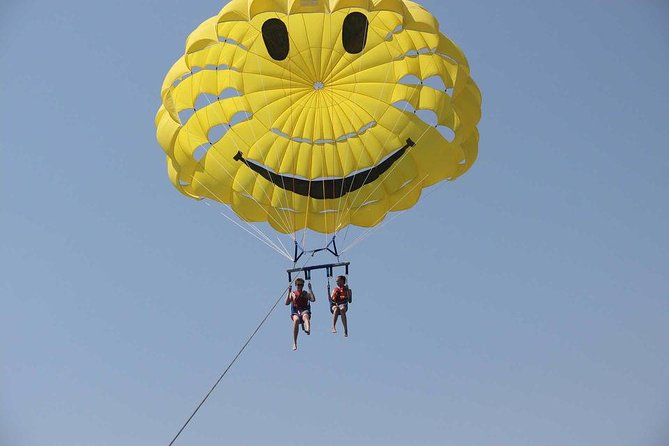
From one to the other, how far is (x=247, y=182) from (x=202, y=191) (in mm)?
784

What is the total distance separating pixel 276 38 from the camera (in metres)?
20.1

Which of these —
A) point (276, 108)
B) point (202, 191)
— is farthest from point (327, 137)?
point (202, 191)

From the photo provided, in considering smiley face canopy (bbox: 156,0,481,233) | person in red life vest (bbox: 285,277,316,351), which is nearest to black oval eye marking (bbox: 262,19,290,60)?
smiley face canopy (bbox: 156,0,481,233)

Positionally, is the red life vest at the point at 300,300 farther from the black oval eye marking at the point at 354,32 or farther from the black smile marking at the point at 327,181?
the black oval eye marking at the point at 354,32

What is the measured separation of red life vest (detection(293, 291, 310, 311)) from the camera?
19.8 meters

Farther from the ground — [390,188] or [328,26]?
[328,26]

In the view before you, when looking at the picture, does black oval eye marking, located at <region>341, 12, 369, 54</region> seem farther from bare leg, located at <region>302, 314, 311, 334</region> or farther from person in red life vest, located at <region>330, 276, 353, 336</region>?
bare leg, located at <region>302, 314, 311, 334</region>

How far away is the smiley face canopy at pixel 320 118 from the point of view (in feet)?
66.1

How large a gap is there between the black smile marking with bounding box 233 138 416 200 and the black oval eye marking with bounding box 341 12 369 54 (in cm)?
203

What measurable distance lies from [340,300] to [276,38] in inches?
171

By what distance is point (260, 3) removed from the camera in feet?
60.8

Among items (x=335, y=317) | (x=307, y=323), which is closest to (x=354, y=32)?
(x=335, y=317)

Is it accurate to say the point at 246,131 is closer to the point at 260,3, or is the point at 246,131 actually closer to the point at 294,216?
the point at 294,216

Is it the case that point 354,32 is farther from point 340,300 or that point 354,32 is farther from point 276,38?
point 340,300
